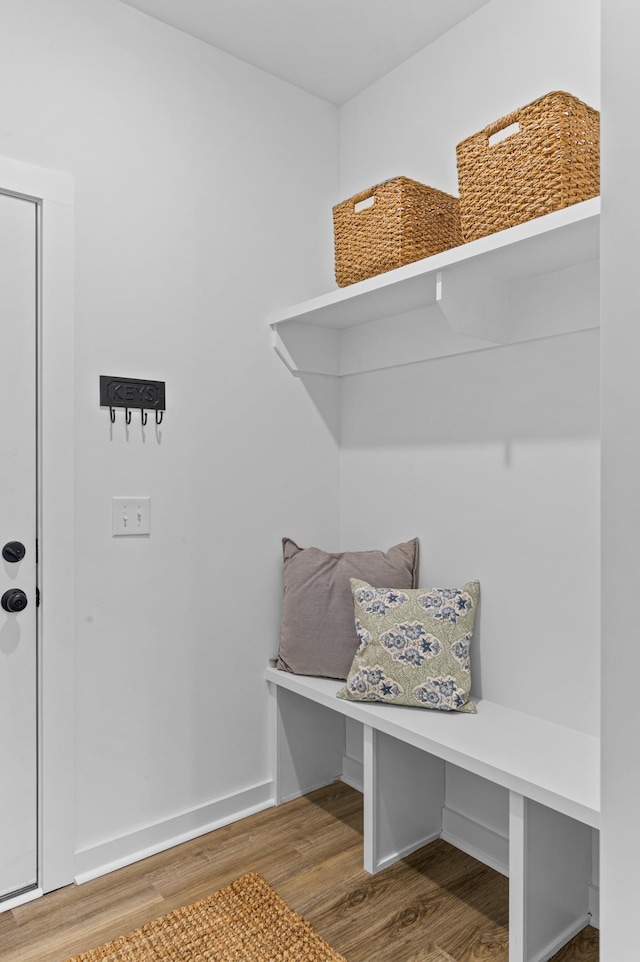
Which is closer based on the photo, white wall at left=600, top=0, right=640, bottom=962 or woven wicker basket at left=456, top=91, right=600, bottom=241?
white wall at left=600, top=0, right=640, bottom=962

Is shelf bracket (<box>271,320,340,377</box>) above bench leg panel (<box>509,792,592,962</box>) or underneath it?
above

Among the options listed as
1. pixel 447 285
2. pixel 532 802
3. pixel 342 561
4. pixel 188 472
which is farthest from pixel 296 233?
pixel 532 802

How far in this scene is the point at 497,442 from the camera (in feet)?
6.25

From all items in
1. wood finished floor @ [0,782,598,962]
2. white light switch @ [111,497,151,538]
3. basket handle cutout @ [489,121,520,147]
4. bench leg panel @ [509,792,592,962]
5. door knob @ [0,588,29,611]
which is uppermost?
basket handle cutout @ [489,121,520,147]

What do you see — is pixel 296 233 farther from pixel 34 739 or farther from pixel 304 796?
pixel 304 796

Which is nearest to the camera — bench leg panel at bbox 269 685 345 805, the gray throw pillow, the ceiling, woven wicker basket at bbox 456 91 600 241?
woven wicker basket at bbox 456 91 600 241

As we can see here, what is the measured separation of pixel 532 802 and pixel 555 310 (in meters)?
1.24

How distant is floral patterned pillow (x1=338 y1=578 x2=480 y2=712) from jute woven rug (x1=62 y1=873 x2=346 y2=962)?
23.0 inches

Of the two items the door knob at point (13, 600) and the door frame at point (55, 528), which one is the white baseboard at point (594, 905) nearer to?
the door frame at point (55, 528)

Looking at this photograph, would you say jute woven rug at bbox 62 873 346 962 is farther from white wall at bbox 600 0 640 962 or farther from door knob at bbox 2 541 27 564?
white wall at bbox 600 0 640 962

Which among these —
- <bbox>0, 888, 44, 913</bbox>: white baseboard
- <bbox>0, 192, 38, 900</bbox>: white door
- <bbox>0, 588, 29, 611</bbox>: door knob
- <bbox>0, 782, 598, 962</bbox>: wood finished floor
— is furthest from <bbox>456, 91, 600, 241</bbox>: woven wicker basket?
<bbox>0, 888, 44, 913</bbox>: white baseboard

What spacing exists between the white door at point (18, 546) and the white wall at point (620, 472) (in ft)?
5.04

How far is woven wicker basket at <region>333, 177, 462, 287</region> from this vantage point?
1862mm

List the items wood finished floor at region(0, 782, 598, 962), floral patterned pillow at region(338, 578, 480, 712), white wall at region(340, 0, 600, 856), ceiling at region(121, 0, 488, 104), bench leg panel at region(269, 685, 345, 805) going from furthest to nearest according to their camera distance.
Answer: bench leg panel at region(269, 685, 345, 805), ceiling at region(121, 0, 488, 104), floral patterned pillow at region(338, 578, 480, 712), white wall at region(340, 0, 600, 856), wood finished floor at region(0, 782, 598, 962)
